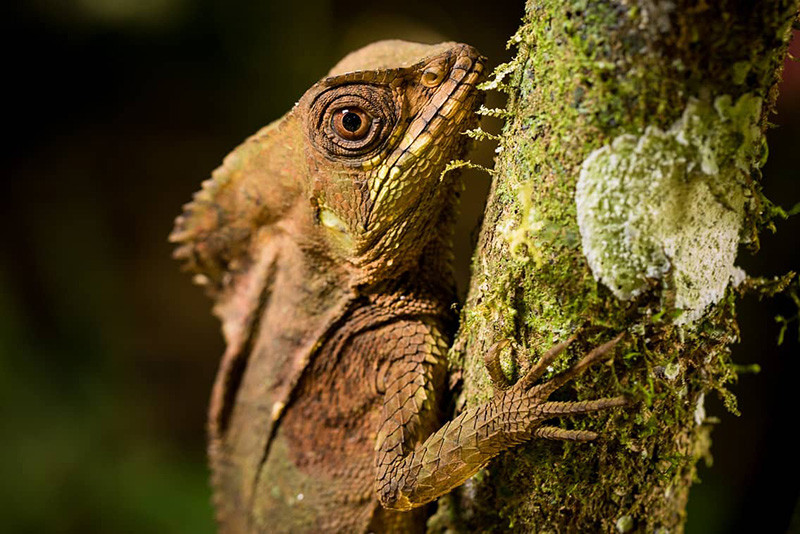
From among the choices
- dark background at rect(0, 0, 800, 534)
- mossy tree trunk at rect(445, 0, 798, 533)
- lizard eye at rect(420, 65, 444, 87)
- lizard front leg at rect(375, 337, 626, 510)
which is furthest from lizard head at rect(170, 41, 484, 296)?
dark background at rect(0, 0, 800, 534)

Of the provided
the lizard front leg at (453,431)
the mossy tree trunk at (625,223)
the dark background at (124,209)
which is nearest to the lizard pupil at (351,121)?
the mossy tree trunk at (625,223)

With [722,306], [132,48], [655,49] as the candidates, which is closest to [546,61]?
[655,49]

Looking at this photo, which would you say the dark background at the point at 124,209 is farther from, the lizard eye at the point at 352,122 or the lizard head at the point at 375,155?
the lizard eye at the point at 352,122

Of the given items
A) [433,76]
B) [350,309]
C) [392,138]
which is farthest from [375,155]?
[350,309]

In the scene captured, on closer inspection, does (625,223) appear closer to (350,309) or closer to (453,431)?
(453,431)

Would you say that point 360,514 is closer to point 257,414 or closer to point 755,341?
point 257,414
